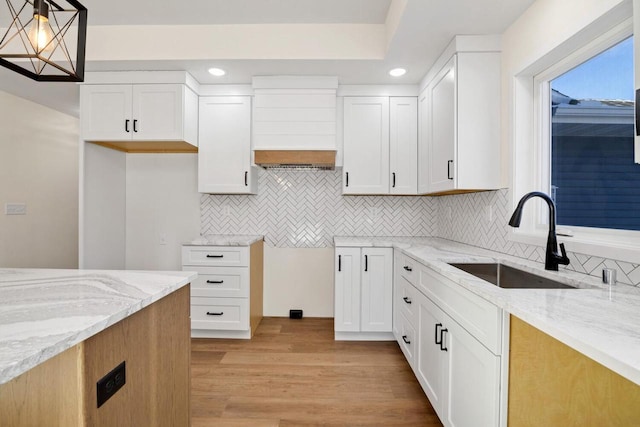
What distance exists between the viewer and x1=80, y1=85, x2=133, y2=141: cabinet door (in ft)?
9.66

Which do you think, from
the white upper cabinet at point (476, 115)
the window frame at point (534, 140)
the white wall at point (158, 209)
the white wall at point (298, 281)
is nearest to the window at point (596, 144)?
the window frame at point (534, 140)

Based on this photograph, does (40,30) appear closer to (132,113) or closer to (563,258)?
(132,113)

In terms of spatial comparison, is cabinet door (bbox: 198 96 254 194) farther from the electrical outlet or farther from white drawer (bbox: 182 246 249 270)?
the electrical outlet

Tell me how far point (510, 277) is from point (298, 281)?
217cm

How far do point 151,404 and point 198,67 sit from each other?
2.57 metres

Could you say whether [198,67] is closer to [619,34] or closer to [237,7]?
[237,7]

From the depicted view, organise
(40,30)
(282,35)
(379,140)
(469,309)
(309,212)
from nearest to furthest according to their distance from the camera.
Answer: (40,30), (469,309), (282,35), (379,140), (309,212)

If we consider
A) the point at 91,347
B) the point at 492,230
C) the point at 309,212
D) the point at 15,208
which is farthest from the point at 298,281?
the point at 15,208

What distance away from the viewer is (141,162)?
11.9 feet

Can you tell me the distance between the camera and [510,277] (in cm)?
190

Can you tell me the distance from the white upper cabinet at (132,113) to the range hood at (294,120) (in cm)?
69

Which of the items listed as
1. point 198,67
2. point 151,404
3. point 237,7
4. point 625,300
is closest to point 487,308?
point 625,300

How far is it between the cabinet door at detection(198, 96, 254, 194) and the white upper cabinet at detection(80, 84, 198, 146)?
0.29 meters

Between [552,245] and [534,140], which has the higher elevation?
[534,140]
